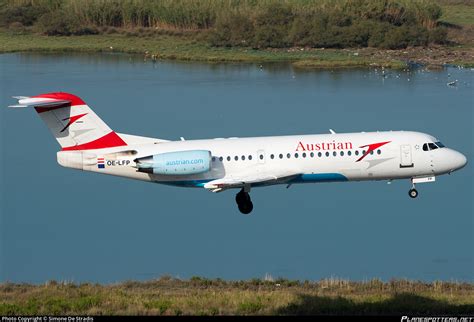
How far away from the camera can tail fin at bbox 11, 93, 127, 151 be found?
50688 millimetres

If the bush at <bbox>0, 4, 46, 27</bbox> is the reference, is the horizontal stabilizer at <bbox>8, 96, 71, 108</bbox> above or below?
above

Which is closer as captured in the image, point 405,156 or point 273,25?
point 405,156

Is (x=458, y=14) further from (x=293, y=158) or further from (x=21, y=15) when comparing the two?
(x=293, y=158)

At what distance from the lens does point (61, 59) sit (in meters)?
103

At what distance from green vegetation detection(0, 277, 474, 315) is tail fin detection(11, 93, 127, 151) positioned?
9976mm

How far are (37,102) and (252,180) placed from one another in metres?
9.23

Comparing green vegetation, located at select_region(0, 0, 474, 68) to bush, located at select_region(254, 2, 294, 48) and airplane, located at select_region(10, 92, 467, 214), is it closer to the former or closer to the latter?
bush, located at select_region(254, 2, 294, 48)

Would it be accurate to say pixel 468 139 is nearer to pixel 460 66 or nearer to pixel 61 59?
pixel 460 66

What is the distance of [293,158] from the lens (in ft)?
164

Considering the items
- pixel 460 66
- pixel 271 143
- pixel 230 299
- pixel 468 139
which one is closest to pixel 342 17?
pixel 460 66

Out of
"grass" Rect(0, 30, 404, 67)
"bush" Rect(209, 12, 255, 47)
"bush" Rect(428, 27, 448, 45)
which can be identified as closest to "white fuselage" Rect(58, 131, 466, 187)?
"grass" Rect(0, 30, 404, 67)

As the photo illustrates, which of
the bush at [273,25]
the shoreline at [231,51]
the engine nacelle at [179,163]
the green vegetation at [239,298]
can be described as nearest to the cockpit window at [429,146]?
the engine nacelle at [179,163]

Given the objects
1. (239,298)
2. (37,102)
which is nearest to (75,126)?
(37,102)

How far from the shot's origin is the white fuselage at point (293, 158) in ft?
165
